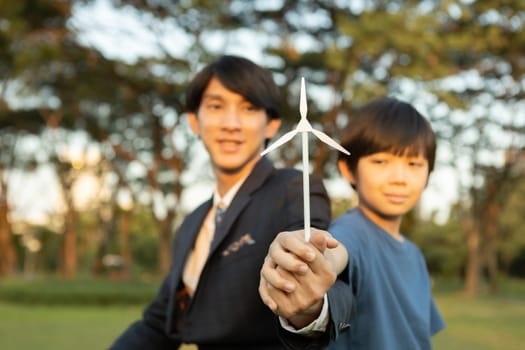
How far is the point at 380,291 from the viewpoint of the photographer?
5.98ft

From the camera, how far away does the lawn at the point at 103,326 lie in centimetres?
950

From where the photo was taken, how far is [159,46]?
1377 cm

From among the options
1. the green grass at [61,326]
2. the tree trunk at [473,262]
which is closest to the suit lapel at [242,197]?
the green grass at [61,326]

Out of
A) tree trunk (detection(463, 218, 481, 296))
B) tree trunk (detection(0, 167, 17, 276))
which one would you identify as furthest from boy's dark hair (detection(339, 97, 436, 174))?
tree trunk (detection(0, 167, 17, 276))

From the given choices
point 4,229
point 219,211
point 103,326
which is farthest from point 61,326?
point 4,229

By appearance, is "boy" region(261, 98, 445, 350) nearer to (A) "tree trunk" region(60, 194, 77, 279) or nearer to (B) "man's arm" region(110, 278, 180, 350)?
(B) "man's arm" region(110, 278, 180, 350)

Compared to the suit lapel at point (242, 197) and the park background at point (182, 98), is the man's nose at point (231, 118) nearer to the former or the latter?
the suit lapel at point (242, 197)

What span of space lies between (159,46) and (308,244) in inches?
511

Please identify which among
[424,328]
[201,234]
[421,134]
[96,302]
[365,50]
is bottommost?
[96,302]

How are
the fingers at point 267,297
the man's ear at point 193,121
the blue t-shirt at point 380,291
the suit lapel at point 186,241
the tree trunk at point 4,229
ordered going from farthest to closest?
the tree trunk at point 4,229
the man's ear at point 193,121
the suit lapel at point 186,241
the blue t-shirt at point 380,291
the fingers at point 267,297

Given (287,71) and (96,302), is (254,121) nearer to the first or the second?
(287,71)

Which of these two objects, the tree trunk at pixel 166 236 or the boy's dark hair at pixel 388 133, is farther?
the tree trunk at pixel 166 236

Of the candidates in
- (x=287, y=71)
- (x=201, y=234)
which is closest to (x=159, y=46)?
(x=287, y=71)

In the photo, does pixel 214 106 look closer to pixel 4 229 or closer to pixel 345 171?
pixel 345 171
